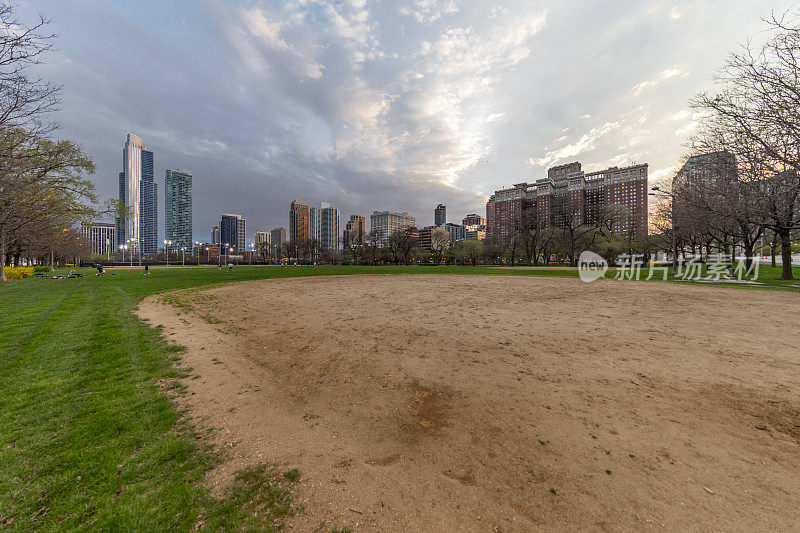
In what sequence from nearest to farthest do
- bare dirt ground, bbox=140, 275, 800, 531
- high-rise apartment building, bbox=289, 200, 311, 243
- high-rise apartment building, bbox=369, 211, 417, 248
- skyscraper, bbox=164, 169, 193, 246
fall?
bare dirt ground, bbox=140, 275, 800, 531 → skyscraper, bbox=164, 169, 193, 246 → high-rise apartment building, bbox=369, 211, 417, 248 → high-rise apartment building, bbox=289, 200, 311, 243

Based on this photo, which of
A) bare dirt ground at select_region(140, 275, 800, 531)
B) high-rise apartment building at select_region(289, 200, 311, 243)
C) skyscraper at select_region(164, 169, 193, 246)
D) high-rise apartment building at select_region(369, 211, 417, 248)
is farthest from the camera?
high-rise apartment building at select_region(289, 200, 311, 243)

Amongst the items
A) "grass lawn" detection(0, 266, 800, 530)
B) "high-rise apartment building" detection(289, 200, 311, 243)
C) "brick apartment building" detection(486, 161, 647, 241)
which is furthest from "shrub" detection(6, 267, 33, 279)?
"high-rise apartment building" detection(289, 200, 311, 243)

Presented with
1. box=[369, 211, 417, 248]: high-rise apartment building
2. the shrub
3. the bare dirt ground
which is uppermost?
box=[369, 211, 417, 248]: high-rise apartment building

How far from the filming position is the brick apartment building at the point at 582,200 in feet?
178

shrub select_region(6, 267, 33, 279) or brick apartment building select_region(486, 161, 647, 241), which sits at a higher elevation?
brick apartment building select_region(486, 161, 647, 241)

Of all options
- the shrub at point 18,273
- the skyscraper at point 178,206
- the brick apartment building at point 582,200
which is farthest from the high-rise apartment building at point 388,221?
the shrub at point 18,273

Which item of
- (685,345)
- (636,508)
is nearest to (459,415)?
(636,508)

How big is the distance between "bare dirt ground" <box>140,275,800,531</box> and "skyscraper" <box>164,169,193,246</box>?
188m

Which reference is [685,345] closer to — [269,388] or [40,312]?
[269,388]

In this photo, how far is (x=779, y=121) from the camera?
11727 millimetres

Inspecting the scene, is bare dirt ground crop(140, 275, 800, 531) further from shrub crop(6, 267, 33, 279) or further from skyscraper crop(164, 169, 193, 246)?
skyscraper crop(164, 169, 193, 246)

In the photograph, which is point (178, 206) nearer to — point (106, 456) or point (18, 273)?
point (18, 273)

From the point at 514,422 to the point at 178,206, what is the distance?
204284 millimetres

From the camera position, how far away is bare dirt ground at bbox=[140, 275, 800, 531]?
8.13 ft
